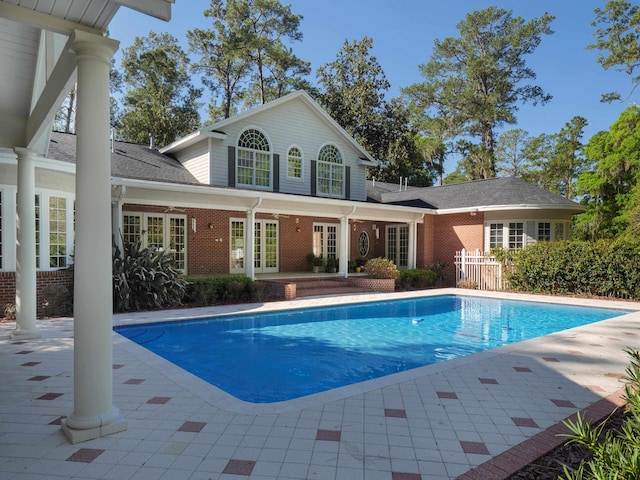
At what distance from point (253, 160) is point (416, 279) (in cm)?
822

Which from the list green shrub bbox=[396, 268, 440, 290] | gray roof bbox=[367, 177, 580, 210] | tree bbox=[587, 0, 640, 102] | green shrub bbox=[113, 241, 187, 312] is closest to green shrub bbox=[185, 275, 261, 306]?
green shrub bbox=[113, 241, 187, 312]

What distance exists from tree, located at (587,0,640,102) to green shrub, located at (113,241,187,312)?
27.0 m

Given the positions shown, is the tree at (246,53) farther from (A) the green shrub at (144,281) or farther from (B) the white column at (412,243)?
(A) the green shrub at (144,281)

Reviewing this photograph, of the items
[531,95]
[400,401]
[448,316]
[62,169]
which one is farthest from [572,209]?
[531,95]

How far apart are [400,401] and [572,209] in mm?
15329

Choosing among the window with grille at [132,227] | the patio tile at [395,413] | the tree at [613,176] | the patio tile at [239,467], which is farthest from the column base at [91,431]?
the tree at [613,176]

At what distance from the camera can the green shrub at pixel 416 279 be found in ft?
55.7

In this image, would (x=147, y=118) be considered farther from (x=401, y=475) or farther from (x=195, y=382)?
(x=401, y=475)

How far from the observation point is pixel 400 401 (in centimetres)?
464

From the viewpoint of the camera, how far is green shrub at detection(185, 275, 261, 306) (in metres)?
12.1

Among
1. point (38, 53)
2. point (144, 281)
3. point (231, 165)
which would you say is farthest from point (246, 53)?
point (38, 53)

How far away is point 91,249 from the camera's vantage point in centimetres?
362

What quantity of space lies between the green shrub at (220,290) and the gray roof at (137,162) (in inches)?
152

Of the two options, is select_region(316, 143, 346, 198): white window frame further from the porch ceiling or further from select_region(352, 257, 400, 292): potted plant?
the porch ceiling
